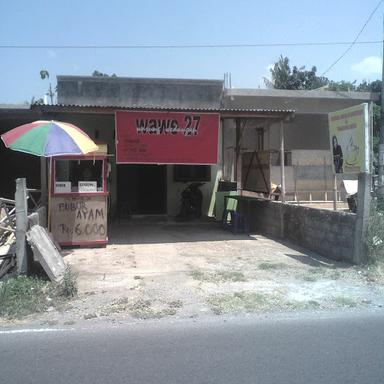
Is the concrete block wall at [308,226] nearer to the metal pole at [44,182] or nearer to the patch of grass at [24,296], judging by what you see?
the patch of grass at [24,296]

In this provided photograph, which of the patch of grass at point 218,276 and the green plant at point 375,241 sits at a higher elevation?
the green plant at point 375,241

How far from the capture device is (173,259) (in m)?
9.86

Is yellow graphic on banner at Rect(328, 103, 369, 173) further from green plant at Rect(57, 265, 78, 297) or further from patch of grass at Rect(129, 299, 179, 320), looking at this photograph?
green plant at Rect(57, 265, 78, 297)

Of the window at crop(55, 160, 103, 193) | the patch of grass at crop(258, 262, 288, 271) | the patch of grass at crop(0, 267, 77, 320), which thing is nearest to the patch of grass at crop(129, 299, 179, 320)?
the patch of grass at crop(0, 267, 77, 320)

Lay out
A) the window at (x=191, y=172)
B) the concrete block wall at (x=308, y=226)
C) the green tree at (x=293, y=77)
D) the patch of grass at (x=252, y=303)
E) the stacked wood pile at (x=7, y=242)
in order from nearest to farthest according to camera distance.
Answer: the patch of grass at (x=252, y=303) < the stacked wood pile at (x=7, y=242) < the concrete block wall at (x=308, y=226) < the window at (x=191, y=172) < the green tree at (x=293, y=77)

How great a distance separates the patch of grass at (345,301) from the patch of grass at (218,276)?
1.60 meters

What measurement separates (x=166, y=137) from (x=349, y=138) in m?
4.41

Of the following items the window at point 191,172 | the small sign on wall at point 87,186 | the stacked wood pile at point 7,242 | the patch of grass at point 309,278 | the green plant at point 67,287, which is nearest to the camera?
the green plant at point 67,287

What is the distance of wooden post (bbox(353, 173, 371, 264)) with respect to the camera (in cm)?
876

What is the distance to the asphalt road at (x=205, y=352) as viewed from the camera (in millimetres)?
4316

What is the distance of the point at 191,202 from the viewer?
16.2 metres

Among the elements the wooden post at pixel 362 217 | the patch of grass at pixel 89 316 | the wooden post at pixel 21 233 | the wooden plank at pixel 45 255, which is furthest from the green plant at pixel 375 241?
the wooden post at pixel 21 233

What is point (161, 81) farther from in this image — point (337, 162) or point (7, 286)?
point (7, 286)

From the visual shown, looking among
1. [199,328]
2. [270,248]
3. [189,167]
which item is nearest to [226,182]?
[189,167]
